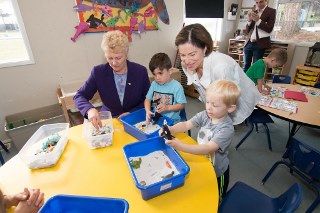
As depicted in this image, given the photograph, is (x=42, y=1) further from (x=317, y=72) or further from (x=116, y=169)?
(x=317, y=72)

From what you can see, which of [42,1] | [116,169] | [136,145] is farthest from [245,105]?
[42,1]

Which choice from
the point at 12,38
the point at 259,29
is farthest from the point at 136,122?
the point at 259,29

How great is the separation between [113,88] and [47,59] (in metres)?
1.54

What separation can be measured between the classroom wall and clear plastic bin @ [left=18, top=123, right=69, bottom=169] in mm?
1651

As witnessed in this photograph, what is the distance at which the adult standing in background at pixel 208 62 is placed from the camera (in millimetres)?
1206

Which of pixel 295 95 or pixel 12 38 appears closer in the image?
pixel 295 95

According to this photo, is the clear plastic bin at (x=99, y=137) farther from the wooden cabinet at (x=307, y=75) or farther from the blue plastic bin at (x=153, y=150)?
the wooden cabinet at (x=307, y=75)

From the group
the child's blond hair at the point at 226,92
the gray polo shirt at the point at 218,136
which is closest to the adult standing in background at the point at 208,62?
the child's blond hair at the point at 226,92

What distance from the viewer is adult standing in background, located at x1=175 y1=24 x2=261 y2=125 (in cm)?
121

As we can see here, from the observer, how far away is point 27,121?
2.62 metres

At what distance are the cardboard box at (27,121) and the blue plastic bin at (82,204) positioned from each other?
2040mm

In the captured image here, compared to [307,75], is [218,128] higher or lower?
higher

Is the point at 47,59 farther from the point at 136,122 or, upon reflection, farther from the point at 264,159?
the point at 264,159

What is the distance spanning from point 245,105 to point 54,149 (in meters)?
1.24
